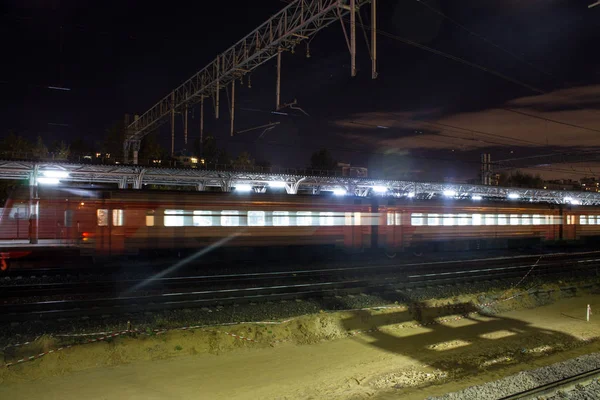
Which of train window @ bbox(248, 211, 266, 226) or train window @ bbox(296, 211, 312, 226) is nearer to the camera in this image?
train window @ bbox(248, 211, 266, 226)

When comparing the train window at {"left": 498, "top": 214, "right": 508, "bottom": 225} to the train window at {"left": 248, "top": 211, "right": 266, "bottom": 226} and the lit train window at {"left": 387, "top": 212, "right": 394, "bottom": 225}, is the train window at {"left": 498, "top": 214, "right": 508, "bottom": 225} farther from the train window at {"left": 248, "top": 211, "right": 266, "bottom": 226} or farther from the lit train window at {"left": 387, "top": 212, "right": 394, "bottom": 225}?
the train window at {"left": 248, "top": 211, "right": 266, "bottom": 226}

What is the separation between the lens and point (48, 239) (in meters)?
15.7

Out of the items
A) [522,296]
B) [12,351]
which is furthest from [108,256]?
[522,296]

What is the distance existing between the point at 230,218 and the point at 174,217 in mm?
2192

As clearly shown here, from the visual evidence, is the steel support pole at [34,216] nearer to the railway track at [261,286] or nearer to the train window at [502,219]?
the railway track at [261,286]

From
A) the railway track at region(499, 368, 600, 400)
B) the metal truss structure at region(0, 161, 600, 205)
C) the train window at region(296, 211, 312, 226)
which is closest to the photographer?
the railway track at region(499, 368, 600, 400)

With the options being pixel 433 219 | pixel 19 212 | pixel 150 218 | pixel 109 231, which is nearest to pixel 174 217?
pixel 150 218

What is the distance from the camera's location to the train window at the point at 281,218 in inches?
714

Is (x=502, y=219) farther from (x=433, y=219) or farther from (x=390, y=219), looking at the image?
(x=390, y=219)

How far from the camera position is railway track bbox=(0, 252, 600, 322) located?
1072 centimetres

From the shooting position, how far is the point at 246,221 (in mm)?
17625

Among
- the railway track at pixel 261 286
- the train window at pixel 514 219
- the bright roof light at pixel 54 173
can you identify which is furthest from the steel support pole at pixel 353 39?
the bright roof light at pixel 54 173

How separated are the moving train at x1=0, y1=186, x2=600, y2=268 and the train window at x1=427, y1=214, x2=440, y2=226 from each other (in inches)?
2.0

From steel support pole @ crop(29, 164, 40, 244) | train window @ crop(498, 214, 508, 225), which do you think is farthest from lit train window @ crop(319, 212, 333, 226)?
steel support pole @ crop(29, 164, 40, 244)
